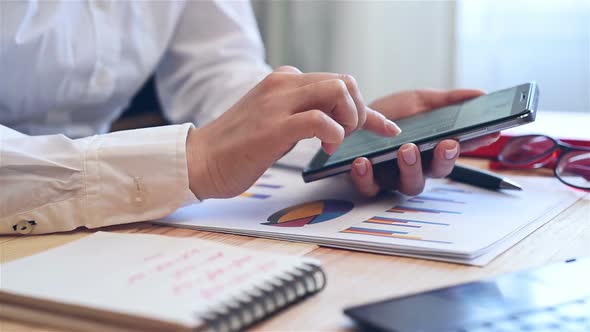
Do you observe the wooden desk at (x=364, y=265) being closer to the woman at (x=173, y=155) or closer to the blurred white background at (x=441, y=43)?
the woman at (x=173, y=155)

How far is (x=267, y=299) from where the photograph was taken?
0.44 meters

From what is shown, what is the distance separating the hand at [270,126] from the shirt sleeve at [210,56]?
1.43 ft

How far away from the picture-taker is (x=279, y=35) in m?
1.88

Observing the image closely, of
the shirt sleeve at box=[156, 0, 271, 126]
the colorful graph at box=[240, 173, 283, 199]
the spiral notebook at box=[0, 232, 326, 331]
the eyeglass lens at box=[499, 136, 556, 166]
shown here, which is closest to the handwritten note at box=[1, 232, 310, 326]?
the spiral notebook at box=[0, 232, 326, 331]

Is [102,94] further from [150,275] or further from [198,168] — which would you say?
[150,275]

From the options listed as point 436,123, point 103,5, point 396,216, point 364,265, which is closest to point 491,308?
point 364,265

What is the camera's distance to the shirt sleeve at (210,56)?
45.3 inches

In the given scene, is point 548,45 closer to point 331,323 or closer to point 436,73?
point 436,73

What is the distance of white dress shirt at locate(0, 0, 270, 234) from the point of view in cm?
68

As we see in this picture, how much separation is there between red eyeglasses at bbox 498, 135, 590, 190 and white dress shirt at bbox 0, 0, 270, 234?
0.42 m

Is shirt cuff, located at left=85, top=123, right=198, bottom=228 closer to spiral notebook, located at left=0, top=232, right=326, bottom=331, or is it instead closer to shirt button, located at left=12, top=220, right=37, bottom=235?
shirt button, located at left=12, top=220, right=37, bottom=235

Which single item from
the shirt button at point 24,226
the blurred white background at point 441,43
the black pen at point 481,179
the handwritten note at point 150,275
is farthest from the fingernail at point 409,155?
the blurred white background at point 441,43

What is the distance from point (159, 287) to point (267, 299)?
0.22 ft

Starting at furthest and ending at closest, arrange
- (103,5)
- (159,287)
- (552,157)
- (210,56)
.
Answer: (210,56)
(103,5)
(552,157)
(159,287)
